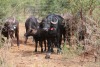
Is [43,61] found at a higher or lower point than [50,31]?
lower

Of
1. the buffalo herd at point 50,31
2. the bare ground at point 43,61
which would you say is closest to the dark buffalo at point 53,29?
the buffalo herd at point 50,31

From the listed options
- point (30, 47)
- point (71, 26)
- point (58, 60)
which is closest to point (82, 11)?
point (71, 26)

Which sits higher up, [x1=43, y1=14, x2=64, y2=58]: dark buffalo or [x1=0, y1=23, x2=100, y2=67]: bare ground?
[x1=43, y1=14, x2=64, y2=58]: dark buffalo

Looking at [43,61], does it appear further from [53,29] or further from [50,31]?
[53,29]

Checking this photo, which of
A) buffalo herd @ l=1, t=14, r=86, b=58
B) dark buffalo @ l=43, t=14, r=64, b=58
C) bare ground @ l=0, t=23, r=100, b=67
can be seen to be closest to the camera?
bare ground @ l=0, t=23, r=100, b=67

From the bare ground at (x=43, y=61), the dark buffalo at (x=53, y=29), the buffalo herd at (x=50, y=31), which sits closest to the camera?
the bare ground at (x=43, y=61)

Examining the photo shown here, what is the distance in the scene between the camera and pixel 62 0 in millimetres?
19219

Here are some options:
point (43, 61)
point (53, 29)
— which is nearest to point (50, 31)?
point (53, 29)

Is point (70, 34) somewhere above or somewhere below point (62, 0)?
below

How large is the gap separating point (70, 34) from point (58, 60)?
2.11 metres

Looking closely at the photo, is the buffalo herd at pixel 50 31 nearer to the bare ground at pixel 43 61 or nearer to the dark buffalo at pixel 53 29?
the dark buffalo at pixel 53 29

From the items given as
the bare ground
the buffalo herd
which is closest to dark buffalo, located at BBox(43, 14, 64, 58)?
the buffalo herd

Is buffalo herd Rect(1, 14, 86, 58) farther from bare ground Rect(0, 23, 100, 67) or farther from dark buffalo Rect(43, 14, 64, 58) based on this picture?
bare ground Rect(0, 23, 100, 67)

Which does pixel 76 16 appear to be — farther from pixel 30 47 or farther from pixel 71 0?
pixel 30 47
